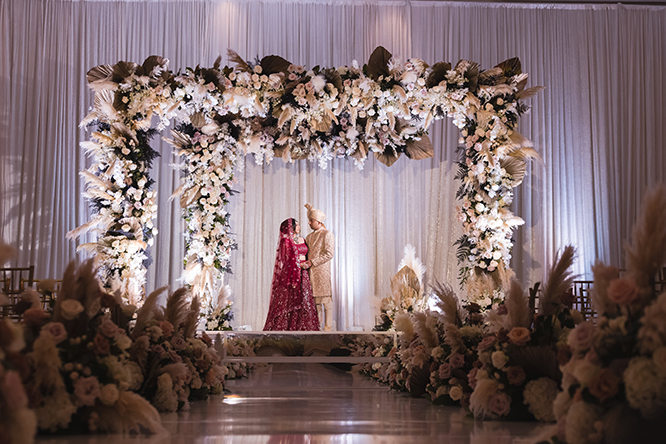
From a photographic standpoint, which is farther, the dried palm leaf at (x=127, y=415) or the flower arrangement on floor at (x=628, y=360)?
the dried palm leaf at (x=127, y=415)

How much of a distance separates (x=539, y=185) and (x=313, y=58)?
4.35 metres

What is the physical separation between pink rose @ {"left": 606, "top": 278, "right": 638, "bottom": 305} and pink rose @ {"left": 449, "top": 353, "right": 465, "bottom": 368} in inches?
78.4

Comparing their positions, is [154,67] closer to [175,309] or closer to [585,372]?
[175,309]

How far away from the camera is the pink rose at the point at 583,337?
101 inches

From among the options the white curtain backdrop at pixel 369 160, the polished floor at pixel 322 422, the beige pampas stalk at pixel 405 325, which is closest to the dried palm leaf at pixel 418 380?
the polished floor at pixel 322 422

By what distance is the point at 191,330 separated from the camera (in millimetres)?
4785

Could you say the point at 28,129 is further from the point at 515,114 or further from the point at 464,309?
the point at 464,309

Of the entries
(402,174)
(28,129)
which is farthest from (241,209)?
(28,129)

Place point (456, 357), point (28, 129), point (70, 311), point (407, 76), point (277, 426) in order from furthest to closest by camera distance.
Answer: point (28, 129) → point (407, 76) → point (456, 357) → point (277, 426) → point (70, 311)

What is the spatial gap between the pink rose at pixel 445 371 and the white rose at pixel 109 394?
2.21m

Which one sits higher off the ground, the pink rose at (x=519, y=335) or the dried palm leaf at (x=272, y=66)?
the dried palm leaf at (x=272, y=66)

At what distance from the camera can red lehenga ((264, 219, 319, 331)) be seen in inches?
343

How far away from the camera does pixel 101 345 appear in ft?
10.4

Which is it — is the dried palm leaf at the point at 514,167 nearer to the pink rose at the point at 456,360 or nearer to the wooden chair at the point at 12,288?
the pink rose at the point at 456,360
